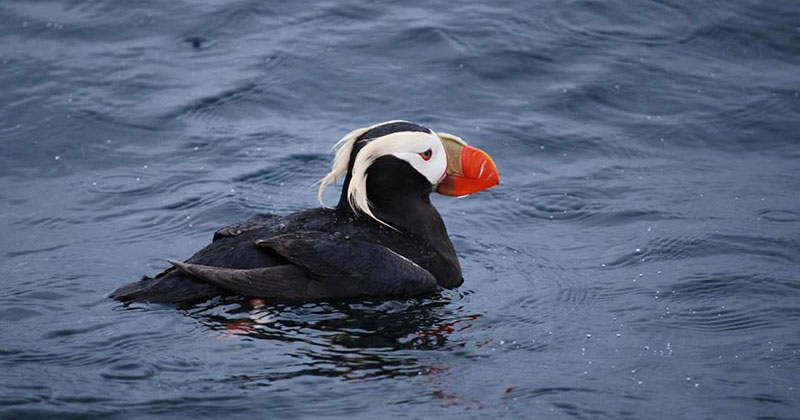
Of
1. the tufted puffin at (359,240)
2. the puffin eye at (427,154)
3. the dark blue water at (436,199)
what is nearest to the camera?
the dark blue water at (436,199)

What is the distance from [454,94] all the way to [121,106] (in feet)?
8.07

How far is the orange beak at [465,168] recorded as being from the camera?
6242 millimetres

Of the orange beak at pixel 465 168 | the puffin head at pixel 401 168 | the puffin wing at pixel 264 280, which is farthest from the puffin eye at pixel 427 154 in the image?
the puffin wing at pixel 264 280

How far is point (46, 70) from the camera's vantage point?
9320mm

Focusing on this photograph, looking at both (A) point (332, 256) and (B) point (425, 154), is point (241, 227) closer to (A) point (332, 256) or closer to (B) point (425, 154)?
(A) point (332, 256)

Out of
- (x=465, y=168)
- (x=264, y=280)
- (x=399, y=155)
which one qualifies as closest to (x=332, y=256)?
(x=264, y=280)

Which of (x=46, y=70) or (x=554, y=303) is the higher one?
(x=46, y=70)

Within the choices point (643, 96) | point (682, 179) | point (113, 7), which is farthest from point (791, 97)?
point (113, 7)

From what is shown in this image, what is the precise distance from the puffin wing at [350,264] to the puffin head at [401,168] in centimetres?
30

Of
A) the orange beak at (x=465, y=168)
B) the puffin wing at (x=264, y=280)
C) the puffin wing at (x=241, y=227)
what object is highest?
the orange beak at (x=465, y=168)

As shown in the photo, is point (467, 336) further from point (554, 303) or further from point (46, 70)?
point (46, 70)

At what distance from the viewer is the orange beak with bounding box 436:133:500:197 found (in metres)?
6.24

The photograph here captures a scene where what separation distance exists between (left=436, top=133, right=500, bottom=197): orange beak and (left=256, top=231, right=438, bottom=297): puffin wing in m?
0.63

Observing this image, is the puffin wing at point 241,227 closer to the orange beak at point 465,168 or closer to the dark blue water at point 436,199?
the dark blue water at point 436,199
